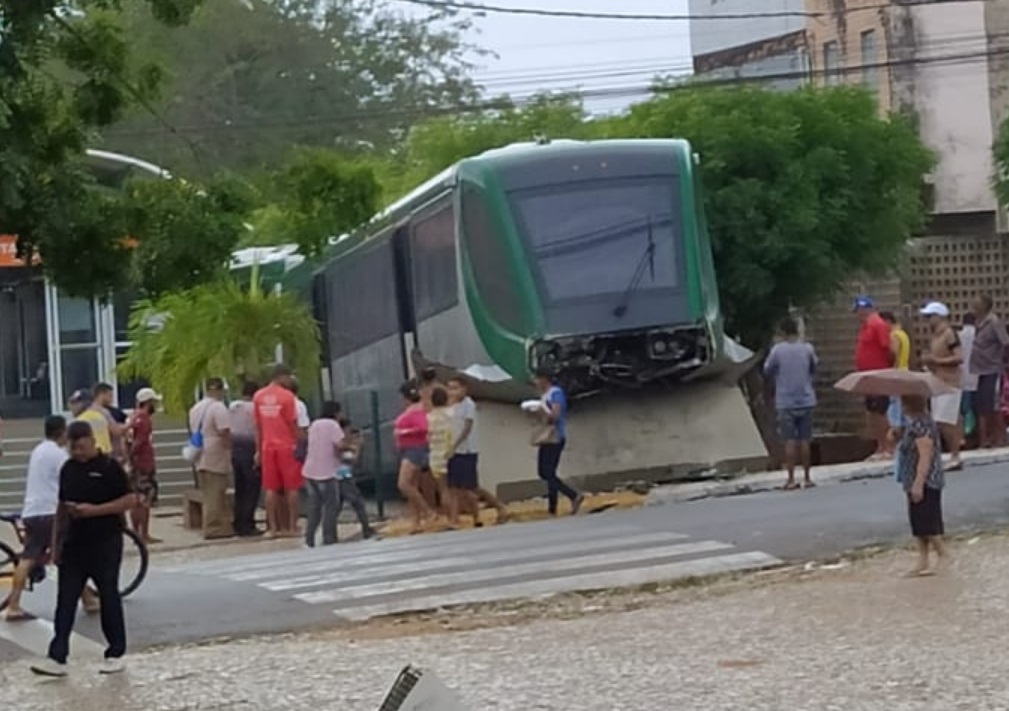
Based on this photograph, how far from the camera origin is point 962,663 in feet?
41.0

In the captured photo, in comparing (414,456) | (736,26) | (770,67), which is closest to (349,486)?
(414,456)

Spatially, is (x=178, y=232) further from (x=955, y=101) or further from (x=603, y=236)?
(x=955, y=101)

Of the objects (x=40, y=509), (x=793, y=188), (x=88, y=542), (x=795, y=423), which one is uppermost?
(x=793, y=188)

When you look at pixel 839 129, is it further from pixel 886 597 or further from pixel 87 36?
pixel 87 36

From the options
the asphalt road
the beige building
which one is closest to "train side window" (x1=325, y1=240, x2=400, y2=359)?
the asphalt road

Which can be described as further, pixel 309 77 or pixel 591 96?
pixel 309 77

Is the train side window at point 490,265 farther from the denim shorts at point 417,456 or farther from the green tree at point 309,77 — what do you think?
the green tree at point 309,77

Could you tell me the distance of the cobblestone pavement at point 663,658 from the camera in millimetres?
11977

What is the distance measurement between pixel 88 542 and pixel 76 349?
24.8m

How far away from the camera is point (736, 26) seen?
59094 millimetres

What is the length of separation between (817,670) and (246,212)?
4925mm

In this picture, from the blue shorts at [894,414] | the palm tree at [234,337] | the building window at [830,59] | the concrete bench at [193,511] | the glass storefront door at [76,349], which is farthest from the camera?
the building window at [830,59]

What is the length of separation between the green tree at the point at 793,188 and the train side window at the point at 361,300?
5991mm

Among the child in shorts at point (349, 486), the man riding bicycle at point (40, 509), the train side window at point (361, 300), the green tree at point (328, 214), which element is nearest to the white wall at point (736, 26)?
the green tree at point (328, 214)
